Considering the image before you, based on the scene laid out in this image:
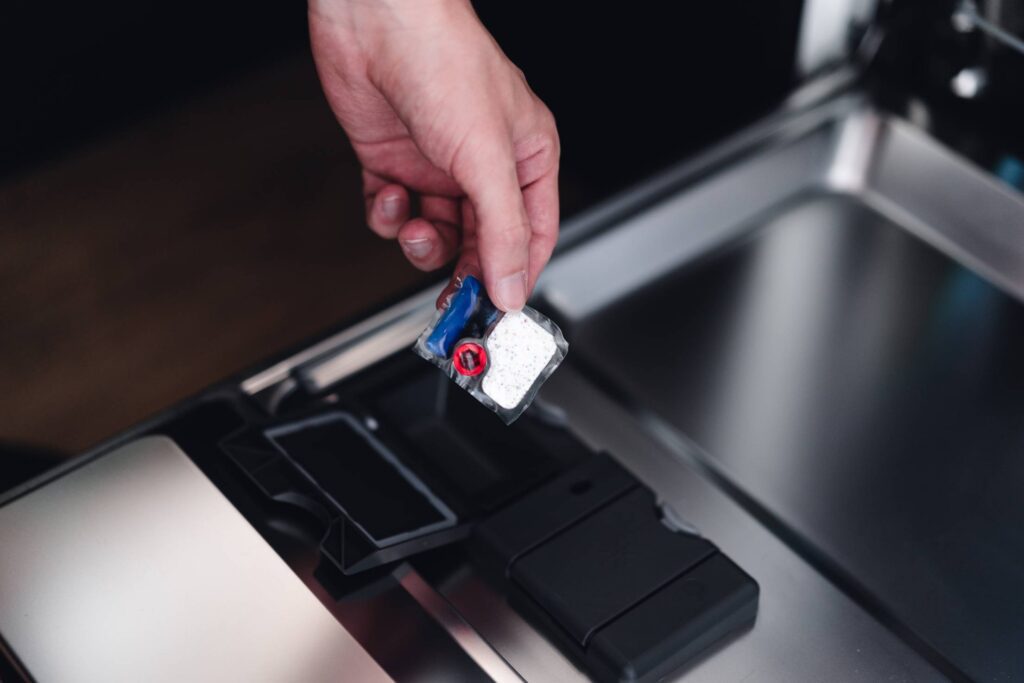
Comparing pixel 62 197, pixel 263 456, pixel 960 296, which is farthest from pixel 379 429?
pixel 62 197

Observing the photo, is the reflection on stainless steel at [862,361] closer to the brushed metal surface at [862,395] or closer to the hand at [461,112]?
the brushed metal surface at [862,395]

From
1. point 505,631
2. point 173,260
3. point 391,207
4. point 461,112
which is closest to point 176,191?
point 173,260

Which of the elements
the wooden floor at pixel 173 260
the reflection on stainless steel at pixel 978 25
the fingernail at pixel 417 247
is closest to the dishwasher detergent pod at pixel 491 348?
the fingernail at pixel 417 247

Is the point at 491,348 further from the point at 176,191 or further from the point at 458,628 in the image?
the point at 176,191

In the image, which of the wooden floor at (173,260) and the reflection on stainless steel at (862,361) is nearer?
the reflection on stainless steel at (862,361)

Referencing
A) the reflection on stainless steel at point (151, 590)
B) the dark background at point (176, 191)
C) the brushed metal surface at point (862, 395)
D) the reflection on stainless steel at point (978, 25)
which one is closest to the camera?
the reflection on stainless steel at point (151, 590)

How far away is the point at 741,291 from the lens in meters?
1.12

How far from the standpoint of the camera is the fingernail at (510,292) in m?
0.81

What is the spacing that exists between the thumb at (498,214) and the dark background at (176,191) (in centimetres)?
54

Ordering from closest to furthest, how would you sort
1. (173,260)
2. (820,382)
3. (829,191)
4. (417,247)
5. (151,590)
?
(151,590) < (417,247) < (820,382) < (829,191) < (173,260)

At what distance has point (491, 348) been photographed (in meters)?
0.83

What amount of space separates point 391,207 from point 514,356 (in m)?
0.22

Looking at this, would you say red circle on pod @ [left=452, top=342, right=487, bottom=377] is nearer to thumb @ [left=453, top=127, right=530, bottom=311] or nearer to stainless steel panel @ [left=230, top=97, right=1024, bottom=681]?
thumb @ [left=453, top=127, right=530, bottom=311]

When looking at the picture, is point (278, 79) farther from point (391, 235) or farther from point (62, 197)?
point (391, 235)
